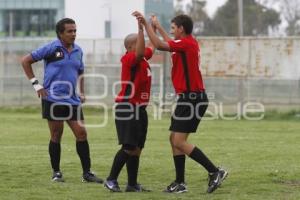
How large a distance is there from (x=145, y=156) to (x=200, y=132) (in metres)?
6.53

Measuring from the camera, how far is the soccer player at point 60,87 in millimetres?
10648

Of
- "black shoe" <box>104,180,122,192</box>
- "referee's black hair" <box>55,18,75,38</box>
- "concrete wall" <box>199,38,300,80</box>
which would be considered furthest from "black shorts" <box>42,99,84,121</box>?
"concrete wall" <box>199,38,300,80</box>

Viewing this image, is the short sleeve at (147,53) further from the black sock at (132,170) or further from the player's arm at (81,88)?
the player's arm at (81,88)

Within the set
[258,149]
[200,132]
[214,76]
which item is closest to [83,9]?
[214,76]

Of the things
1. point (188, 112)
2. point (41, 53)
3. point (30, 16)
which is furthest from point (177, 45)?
point (30, 16)

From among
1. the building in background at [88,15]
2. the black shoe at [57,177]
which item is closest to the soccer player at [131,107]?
the black shoe at [57,177]

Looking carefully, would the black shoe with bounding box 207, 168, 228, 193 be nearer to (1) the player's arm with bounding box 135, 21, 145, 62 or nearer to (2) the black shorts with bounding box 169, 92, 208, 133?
(2) the black shorts with bounding box 169, 92, 208, 133

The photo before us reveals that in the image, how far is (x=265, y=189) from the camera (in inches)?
385

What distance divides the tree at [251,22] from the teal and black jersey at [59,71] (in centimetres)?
4771

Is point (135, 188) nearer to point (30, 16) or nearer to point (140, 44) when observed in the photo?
point (140, 44)

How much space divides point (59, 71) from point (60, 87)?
217 millimetres

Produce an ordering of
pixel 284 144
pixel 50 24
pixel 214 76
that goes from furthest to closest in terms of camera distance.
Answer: pixel 50 24 → pixel 214 76 → pixel 284 144

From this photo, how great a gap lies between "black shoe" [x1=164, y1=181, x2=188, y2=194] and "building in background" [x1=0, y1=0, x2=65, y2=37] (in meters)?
71.1

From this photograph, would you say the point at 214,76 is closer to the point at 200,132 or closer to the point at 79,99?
the point at 200,132
